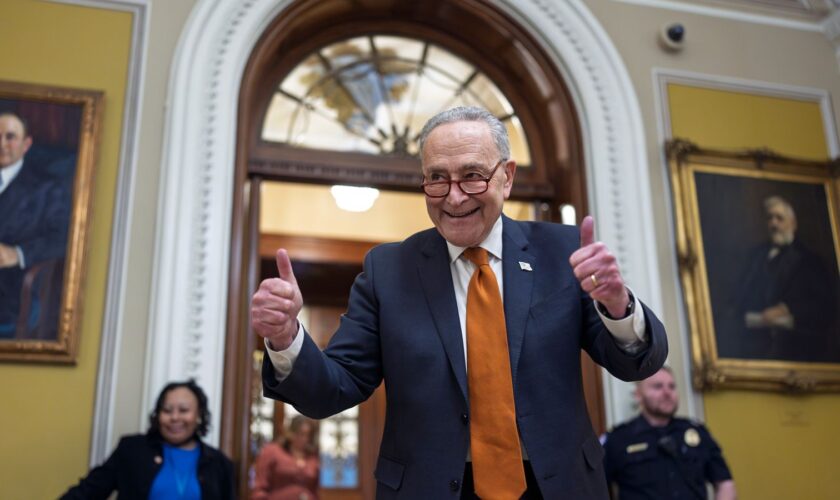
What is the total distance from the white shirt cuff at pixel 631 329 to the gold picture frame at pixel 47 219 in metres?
2.99

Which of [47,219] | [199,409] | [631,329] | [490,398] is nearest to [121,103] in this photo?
[47,219]

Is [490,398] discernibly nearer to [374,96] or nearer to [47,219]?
[47,219]

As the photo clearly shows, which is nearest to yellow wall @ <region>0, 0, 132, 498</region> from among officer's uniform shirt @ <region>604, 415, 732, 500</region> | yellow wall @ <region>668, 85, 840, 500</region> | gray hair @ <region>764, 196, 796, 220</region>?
officer's uniform shirt @ <region>604, 415, 732, 500</region>

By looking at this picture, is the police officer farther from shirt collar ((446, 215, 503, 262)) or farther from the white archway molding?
shirt collar ((446, 215, 503, 262))

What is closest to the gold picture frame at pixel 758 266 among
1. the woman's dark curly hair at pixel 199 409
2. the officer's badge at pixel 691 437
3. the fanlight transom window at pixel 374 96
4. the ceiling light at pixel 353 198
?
the officer's badge at pixel 691 437

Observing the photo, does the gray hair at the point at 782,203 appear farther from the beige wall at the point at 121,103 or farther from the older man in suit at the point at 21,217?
the older man in suit at the point at 21,217

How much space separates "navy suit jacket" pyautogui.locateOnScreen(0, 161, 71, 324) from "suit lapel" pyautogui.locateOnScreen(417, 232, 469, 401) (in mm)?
2730

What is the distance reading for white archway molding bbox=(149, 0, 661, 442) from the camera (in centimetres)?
395

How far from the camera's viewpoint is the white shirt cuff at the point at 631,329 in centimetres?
152

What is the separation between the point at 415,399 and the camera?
1.63 m

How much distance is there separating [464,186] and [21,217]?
3.00 metres

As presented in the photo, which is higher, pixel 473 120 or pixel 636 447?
pixel 473 120

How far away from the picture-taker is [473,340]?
164cm

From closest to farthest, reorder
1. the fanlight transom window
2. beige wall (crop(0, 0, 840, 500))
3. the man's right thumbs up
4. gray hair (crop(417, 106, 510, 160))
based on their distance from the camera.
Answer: the man's right thumbs up, gray hair (crop(417, 106, 510, 160)), beige wall (crop(0, 0, 840, 500)), the fanlight transom window
